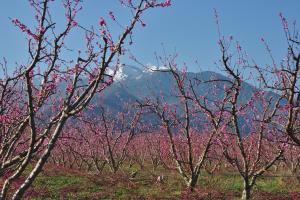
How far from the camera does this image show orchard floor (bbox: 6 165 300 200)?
19.4m

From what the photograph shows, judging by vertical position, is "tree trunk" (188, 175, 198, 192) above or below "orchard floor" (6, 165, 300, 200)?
above

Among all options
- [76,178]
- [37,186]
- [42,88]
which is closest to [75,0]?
[42,88]

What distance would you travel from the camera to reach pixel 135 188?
73.3ft

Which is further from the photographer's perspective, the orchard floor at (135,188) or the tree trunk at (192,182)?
the orchard floor at (135,188)

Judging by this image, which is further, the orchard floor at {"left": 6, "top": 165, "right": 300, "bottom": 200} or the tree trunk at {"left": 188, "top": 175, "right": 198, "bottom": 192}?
the orchard floor at {"left": 6, "top": 165, "right": 300, "bottom": 200}

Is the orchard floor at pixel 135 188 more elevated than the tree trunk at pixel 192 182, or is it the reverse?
the tree trunk at pixel 192 182

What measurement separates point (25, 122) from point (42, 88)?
3.53ft

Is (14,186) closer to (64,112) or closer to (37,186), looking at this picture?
(37,186)

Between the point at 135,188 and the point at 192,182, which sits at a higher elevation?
the point at 192,182

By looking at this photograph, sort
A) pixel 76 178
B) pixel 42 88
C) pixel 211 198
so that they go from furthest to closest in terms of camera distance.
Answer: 1. pixel 76 178
2. pixel 211 198
3. pixel 42 88

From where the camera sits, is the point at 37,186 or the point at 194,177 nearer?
the point at 194,177

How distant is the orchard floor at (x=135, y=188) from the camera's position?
63.7 ft

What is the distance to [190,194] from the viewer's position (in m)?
18.1

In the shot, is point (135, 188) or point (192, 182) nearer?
point (192, 182)
